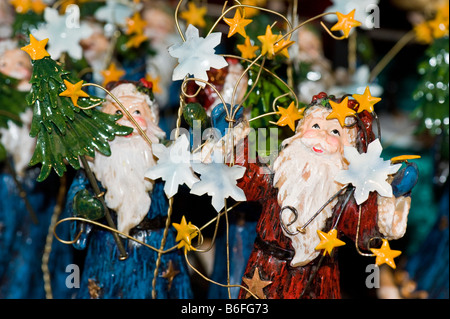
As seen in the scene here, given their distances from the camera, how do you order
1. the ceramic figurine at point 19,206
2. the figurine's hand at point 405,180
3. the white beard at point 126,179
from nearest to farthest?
the figurine's hand at point 405,180
the white beard at point 126,179
the ceramic figurine at point 19,206

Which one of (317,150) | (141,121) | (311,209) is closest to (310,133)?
(317,150)

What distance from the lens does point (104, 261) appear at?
1.56 metres

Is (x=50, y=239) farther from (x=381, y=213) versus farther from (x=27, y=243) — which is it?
(x=381, y=213)

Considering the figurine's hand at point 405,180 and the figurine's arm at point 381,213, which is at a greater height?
the figurine's hand at point 405,180

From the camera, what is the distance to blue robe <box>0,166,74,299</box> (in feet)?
6.19

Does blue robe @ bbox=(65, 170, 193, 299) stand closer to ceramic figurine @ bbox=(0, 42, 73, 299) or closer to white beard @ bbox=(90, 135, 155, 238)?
white beard @ bbox=(90, 135, 155, 238)

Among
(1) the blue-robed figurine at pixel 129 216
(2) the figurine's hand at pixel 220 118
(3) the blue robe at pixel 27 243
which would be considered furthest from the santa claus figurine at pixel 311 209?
(3) the blue robe at pixel 27 243

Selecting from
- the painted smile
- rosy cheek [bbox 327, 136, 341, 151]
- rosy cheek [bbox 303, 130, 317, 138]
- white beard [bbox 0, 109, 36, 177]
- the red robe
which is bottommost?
the red robe

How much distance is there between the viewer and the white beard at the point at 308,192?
4.63 ft

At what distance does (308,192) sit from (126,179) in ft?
1.35

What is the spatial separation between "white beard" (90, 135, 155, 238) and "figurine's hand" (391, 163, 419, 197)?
1.78ft

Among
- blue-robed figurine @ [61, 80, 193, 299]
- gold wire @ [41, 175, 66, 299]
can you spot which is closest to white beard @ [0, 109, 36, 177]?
gold wire @ [41, 175, 66, 299]

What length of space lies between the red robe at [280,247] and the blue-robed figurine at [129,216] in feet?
0.74

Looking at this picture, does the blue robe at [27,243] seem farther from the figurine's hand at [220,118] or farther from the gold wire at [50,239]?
the figurine's hand at [220,118]
